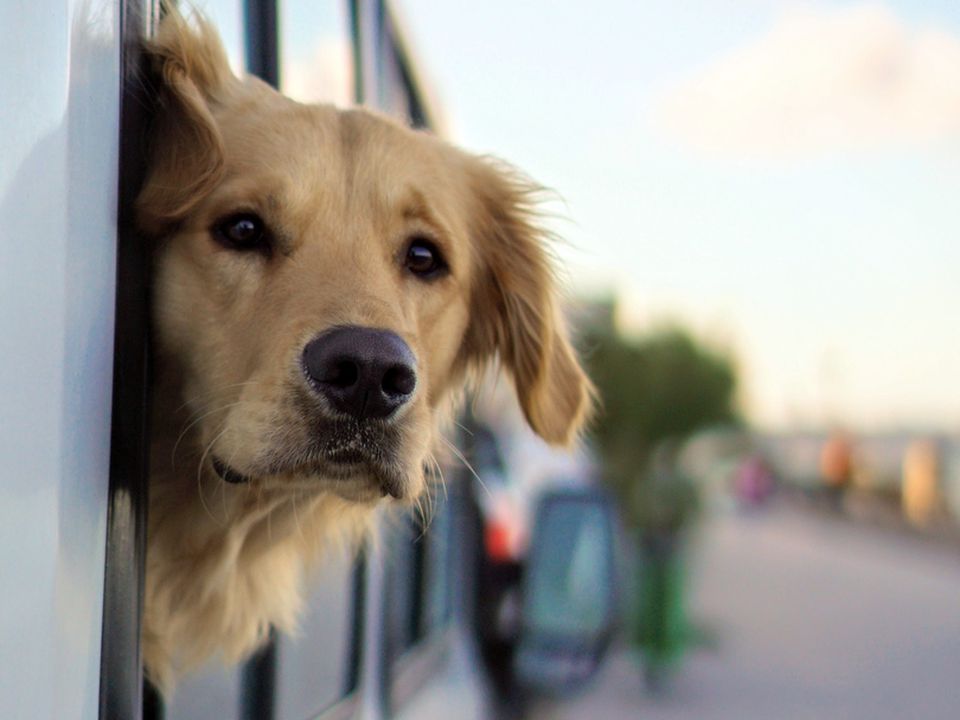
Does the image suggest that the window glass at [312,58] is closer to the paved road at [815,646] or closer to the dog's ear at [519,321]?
the dog's ear at [519,321]

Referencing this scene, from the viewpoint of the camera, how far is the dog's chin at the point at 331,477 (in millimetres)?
2152

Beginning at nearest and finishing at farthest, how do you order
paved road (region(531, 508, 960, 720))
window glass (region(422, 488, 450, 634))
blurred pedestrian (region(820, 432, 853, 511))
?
window glass (region(422, 488, 450, 634)) < paved road (region(531, 508, 960, 720)) < blurred pedestrian (region(820, 432, 853, 511))

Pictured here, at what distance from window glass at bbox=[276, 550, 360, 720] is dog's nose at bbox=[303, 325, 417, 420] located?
1.85 ft

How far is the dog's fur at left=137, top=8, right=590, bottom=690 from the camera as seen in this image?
79.6 inches

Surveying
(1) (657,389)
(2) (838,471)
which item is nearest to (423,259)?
(1) (657,389)

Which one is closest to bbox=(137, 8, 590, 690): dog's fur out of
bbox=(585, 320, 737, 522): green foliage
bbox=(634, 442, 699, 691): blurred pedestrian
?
bbox=(634, 442, 699, 691): blurred pedestrian

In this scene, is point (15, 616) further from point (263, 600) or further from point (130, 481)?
point (263, 600)

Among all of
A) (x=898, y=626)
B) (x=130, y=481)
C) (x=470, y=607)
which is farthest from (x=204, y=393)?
(x=898, y=626)

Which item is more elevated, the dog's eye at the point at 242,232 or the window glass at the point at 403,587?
the dog's eye at the point at 242,232

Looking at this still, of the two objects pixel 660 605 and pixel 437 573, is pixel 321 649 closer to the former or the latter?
pixel 437 573

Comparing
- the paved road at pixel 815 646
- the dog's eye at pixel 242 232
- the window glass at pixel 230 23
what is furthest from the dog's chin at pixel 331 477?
the paved road at pixel 815 646

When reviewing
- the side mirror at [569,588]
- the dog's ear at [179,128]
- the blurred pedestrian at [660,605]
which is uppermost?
the dog's ear at [179,128]

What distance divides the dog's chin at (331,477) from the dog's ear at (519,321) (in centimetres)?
107

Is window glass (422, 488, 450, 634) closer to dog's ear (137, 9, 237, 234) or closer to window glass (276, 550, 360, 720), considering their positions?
window glass (276, 550, 360, 720)
